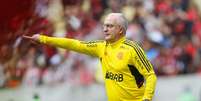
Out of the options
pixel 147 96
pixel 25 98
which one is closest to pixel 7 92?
pixel 25 98

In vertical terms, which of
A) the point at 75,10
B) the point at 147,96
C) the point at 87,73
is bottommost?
the point at 147,96

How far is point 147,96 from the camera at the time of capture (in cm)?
835

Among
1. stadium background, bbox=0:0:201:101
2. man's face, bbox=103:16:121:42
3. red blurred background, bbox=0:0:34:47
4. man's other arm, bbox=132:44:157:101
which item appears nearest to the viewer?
red blurred background, bbox=0:0:34:47

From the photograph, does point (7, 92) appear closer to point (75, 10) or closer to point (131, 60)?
point (75, 10)

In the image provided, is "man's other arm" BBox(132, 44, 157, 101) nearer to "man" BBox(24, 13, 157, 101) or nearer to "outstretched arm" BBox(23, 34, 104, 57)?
"man" BBox(24, 13, 157, 101)

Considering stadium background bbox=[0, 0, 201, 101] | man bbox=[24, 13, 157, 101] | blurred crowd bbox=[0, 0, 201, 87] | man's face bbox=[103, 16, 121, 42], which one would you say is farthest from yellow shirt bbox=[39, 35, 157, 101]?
blurred crowd bbox=[0, 0, 201, 87]

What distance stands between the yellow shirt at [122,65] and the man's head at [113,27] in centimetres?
9

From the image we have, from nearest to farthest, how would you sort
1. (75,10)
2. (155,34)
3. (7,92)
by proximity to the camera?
(7,92) → (75,10) → (155,34)

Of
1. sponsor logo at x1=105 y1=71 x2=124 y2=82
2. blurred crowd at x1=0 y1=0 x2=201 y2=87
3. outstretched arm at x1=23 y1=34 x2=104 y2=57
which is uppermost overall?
blurred crowd at x1=0 y1=0 x2=201 y2=87

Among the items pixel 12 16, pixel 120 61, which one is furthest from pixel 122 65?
pixel 12 16

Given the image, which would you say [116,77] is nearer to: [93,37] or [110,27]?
[110,27]

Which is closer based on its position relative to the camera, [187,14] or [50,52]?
[50,52]

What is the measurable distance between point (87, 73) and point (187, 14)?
3.26 meters

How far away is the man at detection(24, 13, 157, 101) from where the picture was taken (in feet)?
28.1
